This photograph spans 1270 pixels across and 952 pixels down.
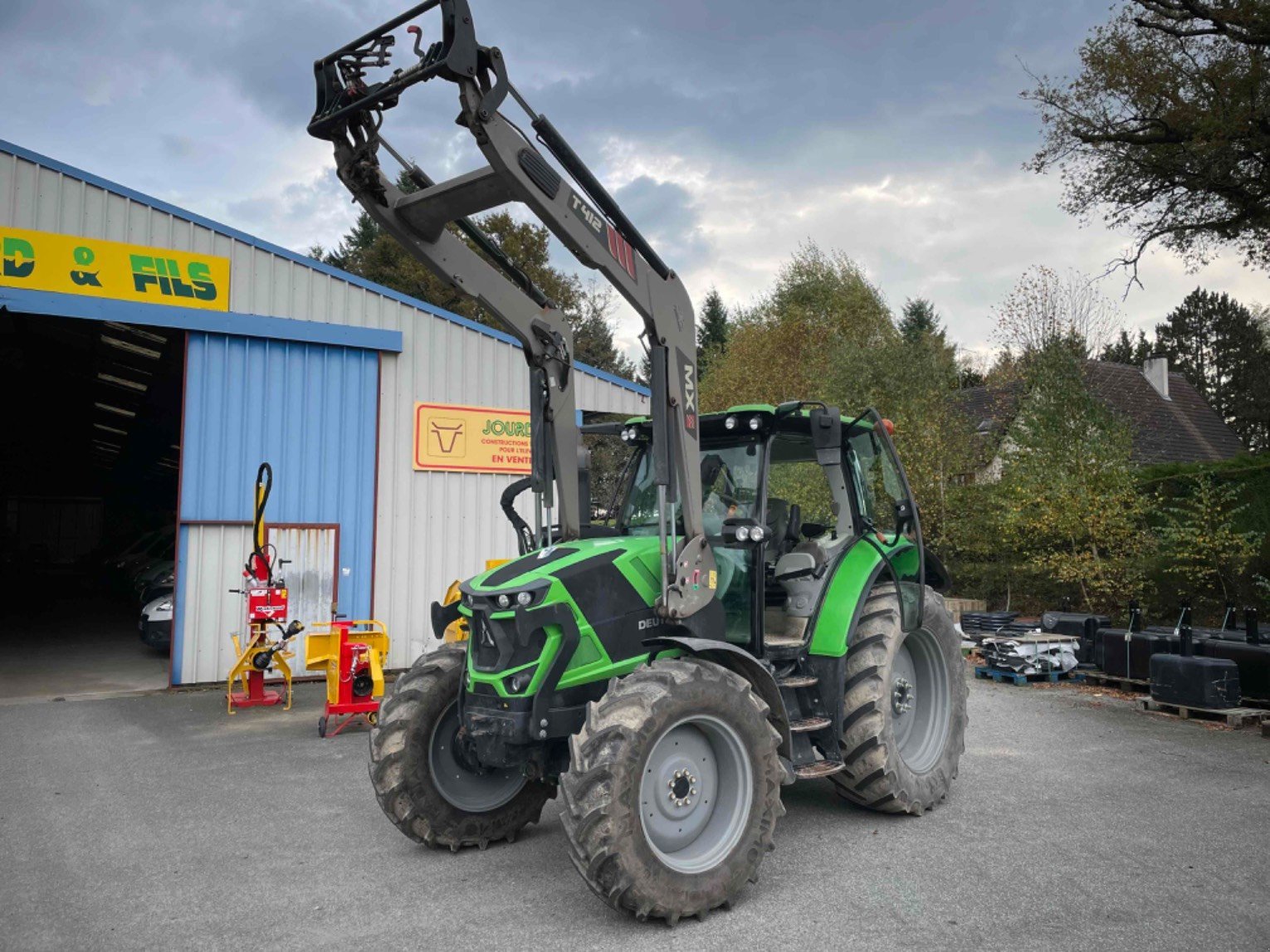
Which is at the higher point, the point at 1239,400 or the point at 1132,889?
the point at 1239,400

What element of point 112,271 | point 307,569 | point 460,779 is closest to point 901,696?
point 460,779

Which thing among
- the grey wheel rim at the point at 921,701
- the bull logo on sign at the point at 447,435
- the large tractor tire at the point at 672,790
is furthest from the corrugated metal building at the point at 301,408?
the large tractor tire at the point at 672,790

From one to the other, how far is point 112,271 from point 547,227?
8786 millimetres

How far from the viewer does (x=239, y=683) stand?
12.0 meters

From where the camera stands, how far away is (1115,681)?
36.7ft

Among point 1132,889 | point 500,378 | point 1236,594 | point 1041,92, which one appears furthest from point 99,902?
point 1041,92

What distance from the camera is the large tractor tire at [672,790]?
13.4 feet

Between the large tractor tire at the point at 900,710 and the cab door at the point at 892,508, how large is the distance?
19cm

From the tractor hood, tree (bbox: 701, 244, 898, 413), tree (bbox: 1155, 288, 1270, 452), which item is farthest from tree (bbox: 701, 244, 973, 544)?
tree (bbox: 1155, 288, 1270, 452)

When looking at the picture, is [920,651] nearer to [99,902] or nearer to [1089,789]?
[1089,789]

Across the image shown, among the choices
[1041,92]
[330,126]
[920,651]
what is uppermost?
[1041,92]

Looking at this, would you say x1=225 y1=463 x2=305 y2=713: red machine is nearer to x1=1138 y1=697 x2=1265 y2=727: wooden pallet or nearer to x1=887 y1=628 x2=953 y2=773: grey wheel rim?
x1=887 y1=628 x2=953 y2=773: grey wheel rim

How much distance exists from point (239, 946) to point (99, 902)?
1.05 metres

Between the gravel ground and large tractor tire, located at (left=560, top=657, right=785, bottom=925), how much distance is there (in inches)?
9.0
